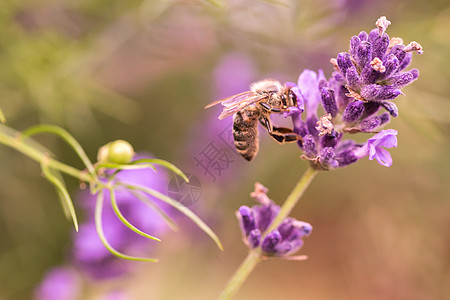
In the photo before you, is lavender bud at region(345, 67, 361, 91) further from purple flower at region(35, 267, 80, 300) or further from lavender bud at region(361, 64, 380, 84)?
purple flower at region(35, 267, 80, 300)

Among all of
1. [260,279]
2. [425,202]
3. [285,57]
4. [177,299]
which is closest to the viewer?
[177,299]

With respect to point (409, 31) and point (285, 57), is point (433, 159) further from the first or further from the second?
point (285, 57)

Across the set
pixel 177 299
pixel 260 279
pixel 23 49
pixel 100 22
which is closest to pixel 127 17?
pixel 100 22

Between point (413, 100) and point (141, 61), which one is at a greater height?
point (141, 61)

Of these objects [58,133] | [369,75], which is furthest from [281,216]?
[58,133]

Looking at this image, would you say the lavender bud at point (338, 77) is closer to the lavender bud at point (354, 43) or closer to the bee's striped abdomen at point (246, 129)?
the lavender bud at point (354, 43)

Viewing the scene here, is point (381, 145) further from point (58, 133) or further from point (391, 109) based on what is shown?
point (58, 133)

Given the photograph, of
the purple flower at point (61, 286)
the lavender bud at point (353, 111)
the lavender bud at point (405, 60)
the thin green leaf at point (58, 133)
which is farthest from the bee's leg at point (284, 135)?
the purple flower at point (61, 286)
